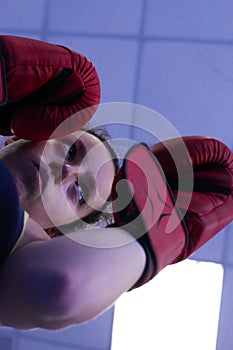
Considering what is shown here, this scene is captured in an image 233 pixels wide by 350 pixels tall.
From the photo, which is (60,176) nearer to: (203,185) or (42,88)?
(42,88)

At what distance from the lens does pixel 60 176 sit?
39.0 inches

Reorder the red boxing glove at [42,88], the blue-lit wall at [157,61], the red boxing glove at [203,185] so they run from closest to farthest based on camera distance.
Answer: the red boxing glove at [203,185] < the red boxing glove at [42,88] < the blue-lit wall at [157,61]

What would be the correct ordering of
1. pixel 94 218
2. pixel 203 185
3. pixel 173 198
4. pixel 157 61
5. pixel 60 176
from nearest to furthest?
pixel 173 198
pixel 203 185
pixel 60 176
pixel 94 218
pixel 157 61

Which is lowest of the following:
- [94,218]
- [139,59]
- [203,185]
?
[94,218]

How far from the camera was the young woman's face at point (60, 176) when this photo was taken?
3.18ft

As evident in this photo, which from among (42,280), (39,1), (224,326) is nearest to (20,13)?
(39,1)

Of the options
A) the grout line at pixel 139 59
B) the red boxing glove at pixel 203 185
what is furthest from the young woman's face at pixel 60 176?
the grout line at pixel 139 59

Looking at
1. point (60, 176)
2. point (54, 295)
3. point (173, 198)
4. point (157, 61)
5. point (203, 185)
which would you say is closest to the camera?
point (54, 295)

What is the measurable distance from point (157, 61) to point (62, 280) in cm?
174

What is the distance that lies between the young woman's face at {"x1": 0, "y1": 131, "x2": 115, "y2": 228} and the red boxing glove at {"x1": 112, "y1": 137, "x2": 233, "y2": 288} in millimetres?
180

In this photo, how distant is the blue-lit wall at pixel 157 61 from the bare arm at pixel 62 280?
153 centimetres

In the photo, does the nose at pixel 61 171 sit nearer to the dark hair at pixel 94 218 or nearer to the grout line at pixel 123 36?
the dark hair at pixel 94 218

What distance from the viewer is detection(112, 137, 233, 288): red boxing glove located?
0.62 meters

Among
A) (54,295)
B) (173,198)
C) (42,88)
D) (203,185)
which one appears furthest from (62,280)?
(42,88)
